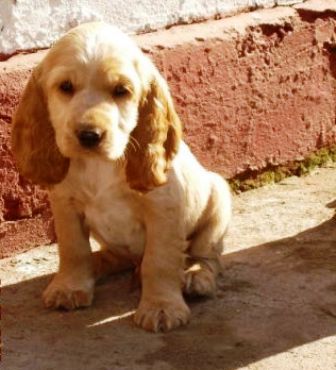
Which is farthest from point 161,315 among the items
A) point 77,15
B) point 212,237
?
point 77,15

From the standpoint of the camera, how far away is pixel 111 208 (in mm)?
4500

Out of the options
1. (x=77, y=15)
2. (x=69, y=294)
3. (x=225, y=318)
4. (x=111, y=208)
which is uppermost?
(x=77, y=15)

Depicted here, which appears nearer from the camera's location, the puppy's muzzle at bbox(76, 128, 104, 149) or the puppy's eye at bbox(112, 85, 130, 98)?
the puppy's muzzle at bbox(76, 128, 104, 149)

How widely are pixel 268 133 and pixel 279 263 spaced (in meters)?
1.26

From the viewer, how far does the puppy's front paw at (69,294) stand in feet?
15.0

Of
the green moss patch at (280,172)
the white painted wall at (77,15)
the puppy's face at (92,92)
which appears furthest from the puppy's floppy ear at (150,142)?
the green moss patch at (280,172)

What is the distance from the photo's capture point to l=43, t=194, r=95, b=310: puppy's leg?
4578mm

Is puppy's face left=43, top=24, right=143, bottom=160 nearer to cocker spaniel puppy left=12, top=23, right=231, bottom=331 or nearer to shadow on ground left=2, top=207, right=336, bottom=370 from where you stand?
cocker spaniel puppy left=12, top=23, right=231, bottom=331

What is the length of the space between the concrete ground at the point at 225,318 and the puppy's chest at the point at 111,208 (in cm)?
30

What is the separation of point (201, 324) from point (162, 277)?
259 mm

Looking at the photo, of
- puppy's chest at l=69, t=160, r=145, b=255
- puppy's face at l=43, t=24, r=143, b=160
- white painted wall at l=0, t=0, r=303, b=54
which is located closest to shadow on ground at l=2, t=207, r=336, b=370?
puppy's chest at l=69, t=160, r=145, b=255

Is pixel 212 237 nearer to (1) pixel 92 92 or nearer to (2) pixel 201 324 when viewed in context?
(2) pixel 201 324

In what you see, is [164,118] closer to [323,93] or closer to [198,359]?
[198,359]

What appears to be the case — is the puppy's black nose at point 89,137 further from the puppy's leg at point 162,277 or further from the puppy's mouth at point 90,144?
the puppy's leg at point 162,277
